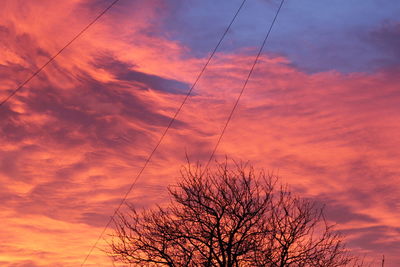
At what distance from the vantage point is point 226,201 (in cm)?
3284

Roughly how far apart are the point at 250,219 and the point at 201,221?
7.62ft

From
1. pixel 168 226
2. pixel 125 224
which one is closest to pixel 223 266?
pixel 168 226

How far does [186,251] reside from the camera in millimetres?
31719

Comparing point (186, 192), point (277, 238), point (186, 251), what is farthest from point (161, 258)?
point (277, 238)

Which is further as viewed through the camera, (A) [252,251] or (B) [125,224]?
(B) [125,224]

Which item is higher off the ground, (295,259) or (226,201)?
(226,201)

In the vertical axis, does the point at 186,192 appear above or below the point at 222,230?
above

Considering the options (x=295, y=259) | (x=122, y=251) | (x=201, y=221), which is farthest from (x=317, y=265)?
(x=122, y=251)

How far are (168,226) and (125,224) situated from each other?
2.64 metres

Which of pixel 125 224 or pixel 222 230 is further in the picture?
pixel 125 224

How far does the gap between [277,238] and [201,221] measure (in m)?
3.76

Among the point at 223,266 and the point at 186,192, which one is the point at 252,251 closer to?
the point at 223,266

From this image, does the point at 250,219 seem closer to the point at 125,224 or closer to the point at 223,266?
the point at 223,266

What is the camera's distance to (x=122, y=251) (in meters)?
33.0
